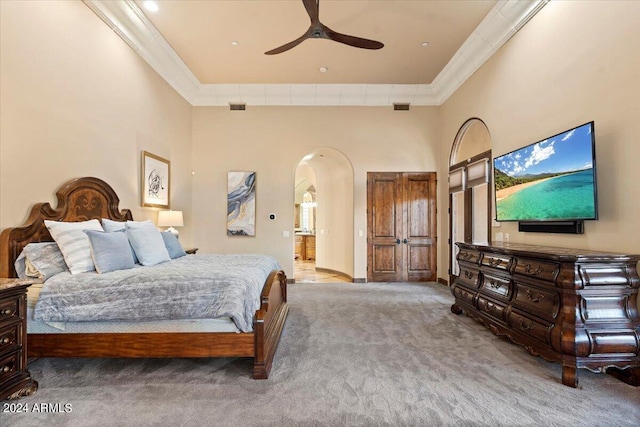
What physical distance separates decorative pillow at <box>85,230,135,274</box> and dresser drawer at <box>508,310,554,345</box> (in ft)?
12.0

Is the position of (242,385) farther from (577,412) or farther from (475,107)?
(475,107)

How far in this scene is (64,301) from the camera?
236cm

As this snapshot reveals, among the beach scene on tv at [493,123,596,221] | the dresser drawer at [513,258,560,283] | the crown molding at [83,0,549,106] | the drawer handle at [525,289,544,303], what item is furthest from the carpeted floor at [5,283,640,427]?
the crown molding at [83,0,549,106]

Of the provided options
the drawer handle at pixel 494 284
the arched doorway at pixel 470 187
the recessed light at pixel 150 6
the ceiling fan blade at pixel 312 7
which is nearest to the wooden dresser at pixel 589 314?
the drawer handle at pixel 494 284

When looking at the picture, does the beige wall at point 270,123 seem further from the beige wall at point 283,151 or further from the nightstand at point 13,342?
the nightstand at point 13,342

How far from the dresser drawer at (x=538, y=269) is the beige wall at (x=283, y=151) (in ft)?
11.7

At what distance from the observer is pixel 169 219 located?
4.77m

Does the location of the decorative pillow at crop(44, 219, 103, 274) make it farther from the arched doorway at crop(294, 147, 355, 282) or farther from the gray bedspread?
the arched doorway at crop(294, 147, 355, 282)

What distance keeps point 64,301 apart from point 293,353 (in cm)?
192

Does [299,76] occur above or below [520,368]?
above

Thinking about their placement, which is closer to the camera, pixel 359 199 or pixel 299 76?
pixel 299 76

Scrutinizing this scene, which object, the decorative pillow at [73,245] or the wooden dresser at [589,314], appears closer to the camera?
the wooden dresser at [589,314]

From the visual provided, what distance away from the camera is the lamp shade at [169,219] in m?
4.75

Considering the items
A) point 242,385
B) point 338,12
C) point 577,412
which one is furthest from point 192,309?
point 338,12
